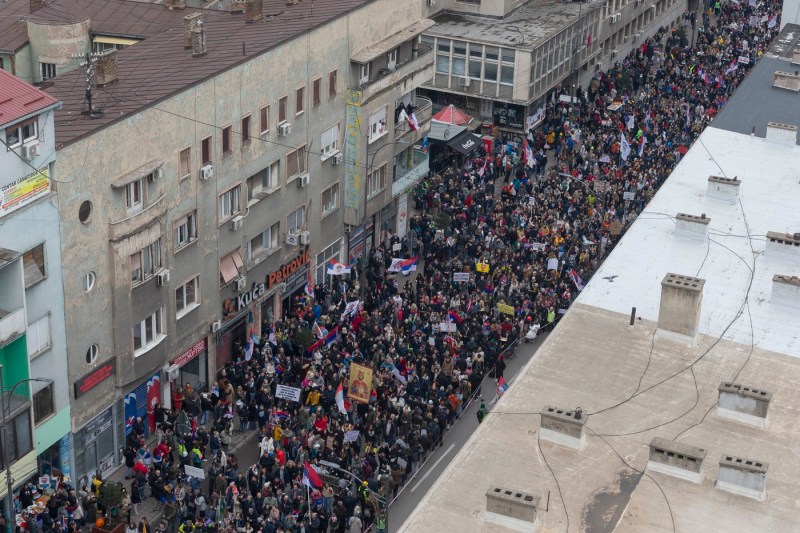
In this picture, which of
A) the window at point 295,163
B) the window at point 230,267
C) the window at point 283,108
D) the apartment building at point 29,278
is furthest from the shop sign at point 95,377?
the window at point 283,108

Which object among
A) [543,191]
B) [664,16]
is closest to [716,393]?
[543,191]

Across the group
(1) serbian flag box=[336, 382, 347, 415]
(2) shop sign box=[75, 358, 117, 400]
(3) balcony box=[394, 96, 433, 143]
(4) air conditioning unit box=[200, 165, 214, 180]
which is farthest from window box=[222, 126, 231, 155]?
(3) balcony box=[394, 96, 433, 143]

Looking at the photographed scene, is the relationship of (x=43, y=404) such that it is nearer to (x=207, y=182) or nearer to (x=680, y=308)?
(x=207, y=182)

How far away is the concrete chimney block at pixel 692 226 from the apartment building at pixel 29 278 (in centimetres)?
2155

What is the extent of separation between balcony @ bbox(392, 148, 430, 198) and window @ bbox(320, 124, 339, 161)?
18.1ft

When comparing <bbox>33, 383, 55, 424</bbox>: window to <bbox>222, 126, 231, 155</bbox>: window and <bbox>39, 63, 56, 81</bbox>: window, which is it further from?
<bbox>39, 63, 56, 81</bbox>: window

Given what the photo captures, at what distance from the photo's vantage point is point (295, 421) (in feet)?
175

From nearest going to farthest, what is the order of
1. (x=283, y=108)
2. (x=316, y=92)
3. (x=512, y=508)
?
(x=512, y=508), (x=283, y=108), (x=316, y=92)

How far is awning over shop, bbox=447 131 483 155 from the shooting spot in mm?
77537

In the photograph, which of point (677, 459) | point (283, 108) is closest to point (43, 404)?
point (283, 108)

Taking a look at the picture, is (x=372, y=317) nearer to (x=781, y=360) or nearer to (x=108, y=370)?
(x=108, y=370)

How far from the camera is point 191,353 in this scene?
5609cm

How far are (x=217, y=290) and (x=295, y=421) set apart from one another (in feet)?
23.3

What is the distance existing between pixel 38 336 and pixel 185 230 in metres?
9.09
